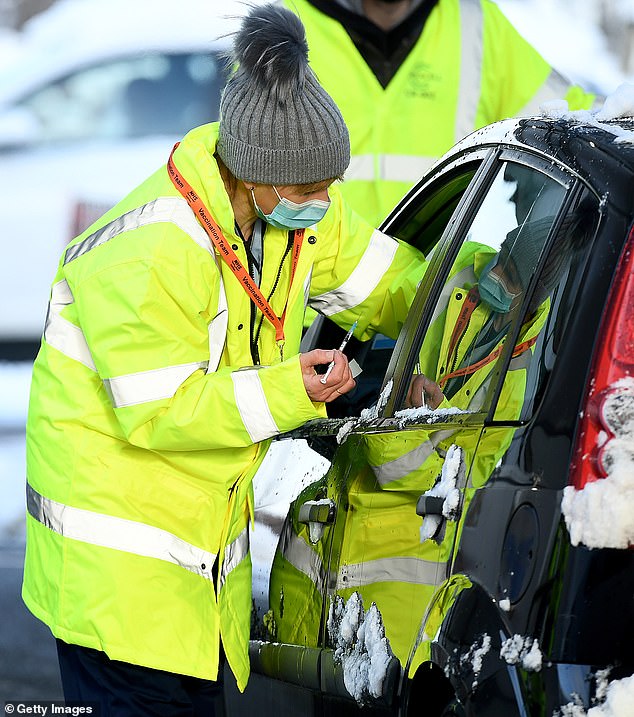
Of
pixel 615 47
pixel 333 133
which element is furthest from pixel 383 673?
pixel 615 47

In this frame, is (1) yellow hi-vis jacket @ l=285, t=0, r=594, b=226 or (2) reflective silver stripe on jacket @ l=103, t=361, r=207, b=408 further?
(1) yellow hi-vis jacket @ l=285, t=0, r=594, b=226

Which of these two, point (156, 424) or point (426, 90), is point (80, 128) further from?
point (156, 424)

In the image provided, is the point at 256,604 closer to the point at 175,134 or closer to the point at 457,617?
the point at 457,617

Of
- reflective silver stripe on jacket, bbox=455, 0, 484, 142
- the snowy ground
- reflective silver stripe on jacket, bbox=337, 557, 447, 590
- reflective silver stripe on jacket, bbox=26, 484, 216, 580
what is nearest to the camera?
reflective silver stripe on jacket, bbox=337, 557, 447, 590

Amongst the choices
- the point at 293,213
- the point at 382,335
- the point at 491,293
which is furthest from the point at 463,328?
the point at 382,335

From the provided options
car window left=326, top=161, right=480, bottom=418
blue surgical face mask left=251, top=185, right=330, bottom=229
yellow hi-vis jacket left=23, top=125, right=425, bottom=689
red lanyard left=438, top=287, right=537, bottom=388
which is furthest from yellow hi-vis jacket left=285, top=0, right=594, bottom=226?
red lanyard left=438, top=287, right=537, bottom=388

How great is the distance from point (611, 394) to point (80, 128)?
6215 millimetres

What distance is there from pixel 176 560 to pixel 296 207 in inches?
30.6

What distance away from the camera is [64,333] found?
9.75 ft

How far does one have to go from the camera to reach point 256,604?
3.34 meters

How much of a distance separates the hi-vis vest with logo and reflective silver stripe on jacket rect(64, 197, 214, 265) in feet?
1.65

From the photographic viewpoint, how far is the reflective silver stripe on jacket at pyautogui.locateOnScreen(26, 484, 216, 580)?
293cm

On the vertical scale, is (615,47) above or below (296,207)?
above

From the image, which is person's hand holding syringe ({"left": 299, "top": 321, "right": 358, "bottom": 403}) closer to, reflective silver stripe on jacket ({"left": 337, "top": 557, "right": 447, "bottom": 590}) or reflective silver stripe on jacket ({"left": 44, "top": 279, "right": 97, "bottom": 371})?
reflective silver stripe on jacket ({"left": 337, "top": 557, "right": 447, "bottom": 590})
